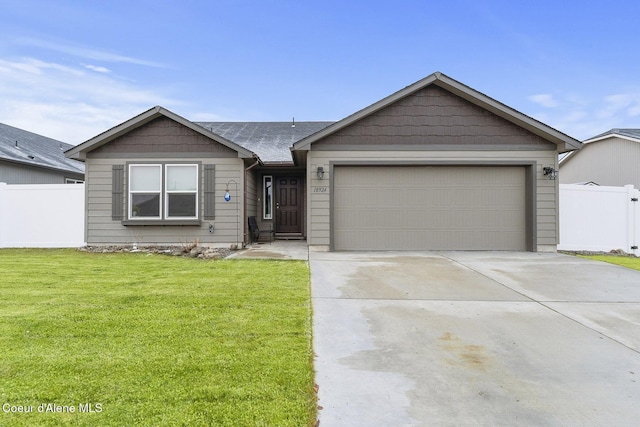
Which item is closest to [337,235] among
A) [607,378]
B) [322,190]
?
[322,190]

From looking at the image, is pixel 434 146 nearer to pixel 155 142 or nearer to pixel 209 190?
pixel 209 190

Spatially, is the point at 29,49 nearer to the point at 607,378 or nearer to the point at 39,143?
the point at 39,143

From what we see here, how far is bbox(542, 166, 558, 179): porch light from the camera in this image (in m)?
8.88

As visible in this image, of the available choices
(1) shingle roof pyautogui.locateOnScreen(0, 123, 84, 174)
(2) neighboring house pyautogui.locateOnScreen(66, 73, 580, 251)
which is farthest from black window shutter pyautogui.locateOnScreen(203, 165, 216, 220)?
(1) shingle roof pyautogui.locateOnScreen(0, 123, 84, 174)

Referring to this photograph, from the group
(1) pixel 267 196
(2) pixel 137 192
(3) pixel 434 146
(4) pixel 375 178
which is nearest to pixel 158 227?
(2) pixel 137 192

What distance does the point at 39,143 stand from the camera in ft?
54.9

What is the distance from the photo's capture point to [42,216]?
9.77 m

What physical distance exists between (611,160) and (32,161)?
2405cm

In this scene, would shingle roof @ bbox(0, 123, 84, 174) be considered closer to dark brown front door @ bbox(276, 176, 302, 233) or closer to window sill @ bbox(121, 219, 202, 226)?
window sill @ bbox(121, 219, 202, 226)

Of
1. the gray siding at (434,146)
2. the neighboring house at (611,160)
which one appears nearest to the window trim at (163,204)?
the gray siding at (434,146)

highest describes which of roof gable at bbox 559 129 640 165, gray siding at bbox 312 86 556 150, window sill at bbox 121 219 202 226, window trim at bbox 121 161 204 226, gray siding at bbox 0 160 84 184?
roof gable at bbox 559 129 640 165

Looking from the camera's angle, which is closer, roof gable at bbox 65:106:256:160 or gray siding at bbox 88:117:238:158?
roof gable at bbox 65:106:256:160

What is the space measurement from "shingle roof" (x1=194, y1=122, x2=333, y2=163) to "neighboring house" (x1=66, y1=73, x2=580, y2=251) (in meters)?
2.07

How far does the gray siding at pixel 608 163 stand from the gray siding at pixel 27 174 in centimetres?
2189
